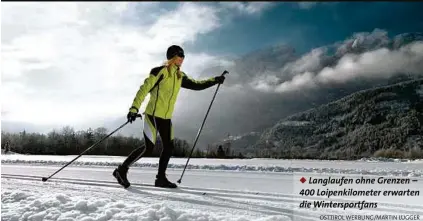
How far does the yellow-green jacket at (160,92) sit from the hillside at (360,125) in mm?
83037

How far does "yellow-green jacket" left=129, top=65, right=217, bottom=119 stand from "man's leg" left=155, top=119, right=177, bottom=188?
12cm

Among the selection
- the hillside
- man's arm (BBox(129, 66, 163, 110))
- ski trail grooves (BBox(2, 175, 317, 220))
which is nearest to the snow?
ski trail grooves (BBox(2, 175, 317, 220))

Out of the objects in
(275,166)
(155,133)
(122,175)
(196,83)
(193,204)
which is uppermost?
(196,83)

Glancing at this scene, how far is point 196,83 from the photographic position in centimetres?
556

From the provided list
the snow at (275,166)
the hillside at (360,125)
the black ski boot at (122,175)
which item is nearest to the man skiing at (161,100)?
the black ski boot at (122,175)

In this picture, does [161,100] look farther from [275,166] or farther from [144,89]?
[275,166]

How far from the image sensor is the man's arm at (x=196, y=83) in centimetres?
552

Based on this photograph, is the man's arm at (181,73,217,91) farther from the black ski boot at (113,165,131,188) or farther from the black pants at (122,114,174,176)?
the black ski boot at (113,165,131,188)

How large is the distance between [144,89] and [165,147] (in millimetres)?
822

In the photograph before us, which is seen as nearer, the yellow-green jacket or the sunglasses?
the yellow-green jacket

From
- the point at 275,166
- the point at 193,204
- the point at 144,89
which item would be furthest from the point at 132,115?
the point at 275,166

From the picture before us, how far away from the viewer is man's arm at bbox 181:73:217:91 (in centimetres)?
552

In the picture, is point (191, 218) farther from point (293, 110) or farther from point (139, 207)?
point (293, 110)

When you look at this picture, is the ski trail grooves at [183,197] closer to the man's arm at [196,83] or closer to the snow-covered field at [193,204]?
the snow-covered field at [193,204]
